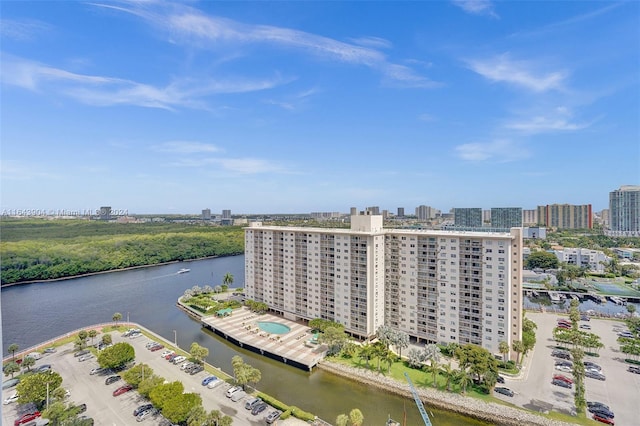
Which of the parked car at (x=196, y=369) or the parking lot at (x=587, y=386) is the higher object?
the parked car at (x=196, y=369)

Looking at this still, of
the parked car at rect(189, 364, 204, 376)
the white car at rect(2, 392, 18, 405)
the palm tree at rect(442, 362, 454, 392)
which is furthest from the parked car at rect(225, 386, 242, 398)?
the palm tree at rect(442, 362, 454, 392)

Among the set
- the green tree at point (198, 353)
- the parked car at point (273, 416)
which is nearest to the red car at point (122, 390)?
the green tree at point (198, 353)

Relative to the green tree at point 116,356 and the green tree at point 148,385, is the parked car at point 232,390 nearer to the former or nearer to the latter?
the green tree at point 148,385

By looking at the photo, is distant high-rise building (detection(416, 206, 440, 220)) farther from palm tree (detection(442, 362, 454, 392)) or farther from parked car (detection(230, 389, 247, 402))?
parked car (detection(230, 389, 247, 402))

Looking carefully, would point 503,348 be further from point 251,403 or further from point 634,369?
point 251,403

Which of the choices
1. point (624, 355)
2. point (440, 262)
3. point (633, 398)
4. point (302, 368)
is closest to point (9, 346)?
point (302, 368)
